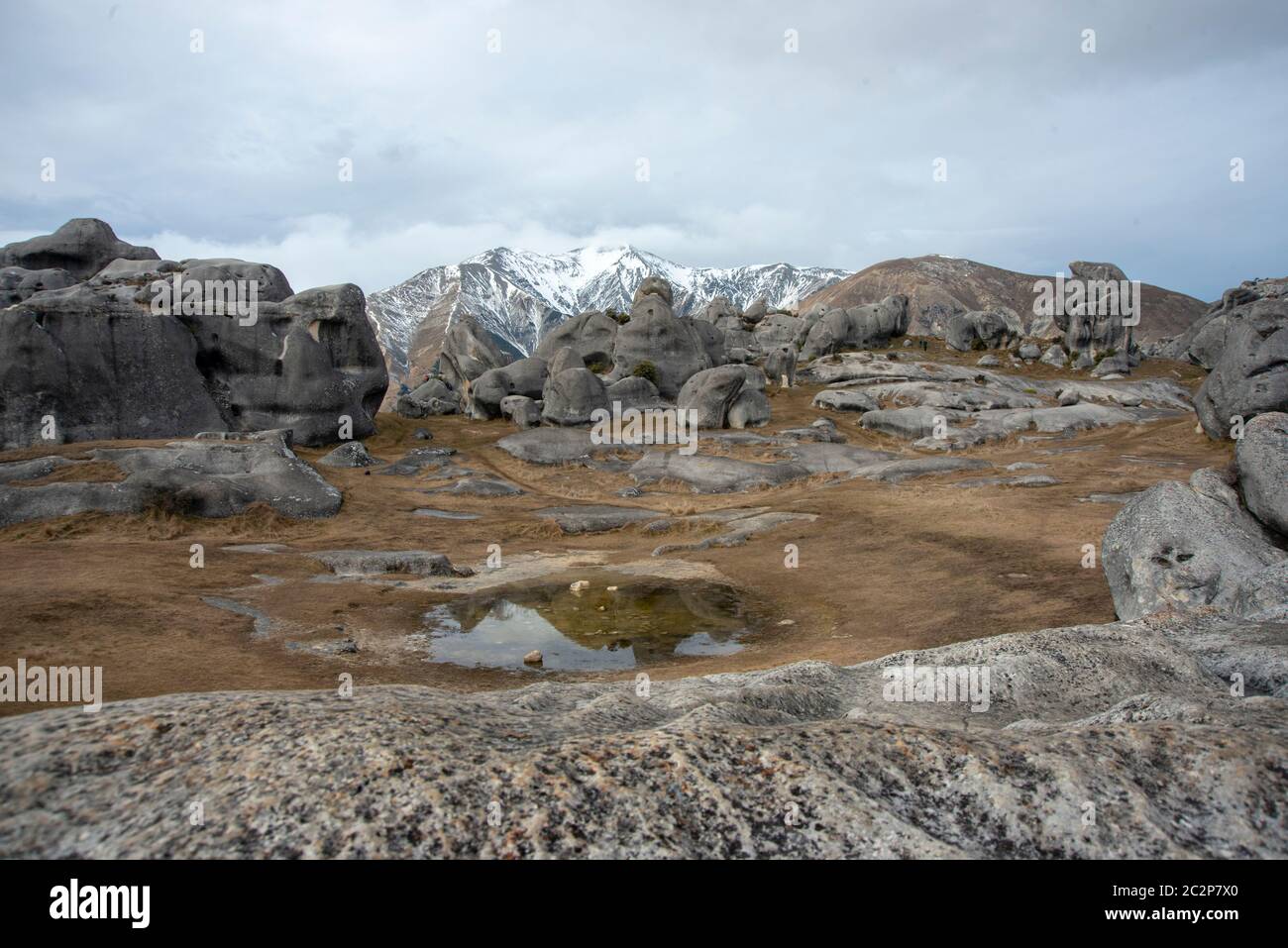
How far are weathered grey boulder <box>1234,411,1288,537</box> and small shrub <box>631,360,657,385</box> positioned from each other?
44099 millimetres

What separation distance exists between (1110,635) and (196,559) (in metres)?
18.5

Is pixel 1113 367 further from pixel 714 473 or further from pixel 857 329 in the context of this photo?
pixel 714 473

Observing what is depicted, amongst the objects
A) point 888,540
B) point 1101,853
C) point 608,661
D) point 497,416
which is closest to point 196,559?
point 608,661

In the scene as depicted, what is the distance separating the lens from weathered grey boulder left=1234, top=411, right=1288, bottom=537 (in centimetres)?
1324

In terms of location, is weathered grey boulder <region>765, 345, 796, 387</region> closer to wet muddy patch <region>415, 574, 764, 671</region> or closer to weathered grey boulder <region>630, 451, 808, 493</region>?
weathered grey boulder <region>630, 451, 808, 493</region>

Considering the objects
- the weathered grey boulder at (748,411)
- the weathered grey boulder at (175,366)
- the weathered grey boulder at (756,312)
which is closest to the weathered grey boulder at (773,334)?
the weathered grey boulder at (756,312)

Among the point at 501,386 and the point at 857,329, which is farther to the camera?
the point at 857,329

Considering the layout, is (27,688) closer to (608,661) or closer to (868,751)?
(608,661)

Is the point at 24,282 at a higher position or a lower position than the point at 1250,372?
higher

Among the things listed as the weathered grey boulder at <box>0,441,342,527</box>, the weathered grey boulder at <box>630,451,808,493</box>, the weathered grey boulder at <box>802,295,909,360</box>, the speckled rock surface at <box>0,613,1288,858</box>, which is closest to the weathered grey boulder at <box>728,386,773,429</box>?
the weathered grey boulder at <box>630,451,808,493</box>

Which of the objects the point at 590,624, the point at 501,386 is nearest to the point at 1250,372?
the point at 590,624

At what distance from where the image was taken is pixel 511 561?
70.4ft

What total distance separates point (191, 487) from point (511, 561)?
1068cm

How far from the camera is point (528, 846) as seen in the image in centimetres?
317
